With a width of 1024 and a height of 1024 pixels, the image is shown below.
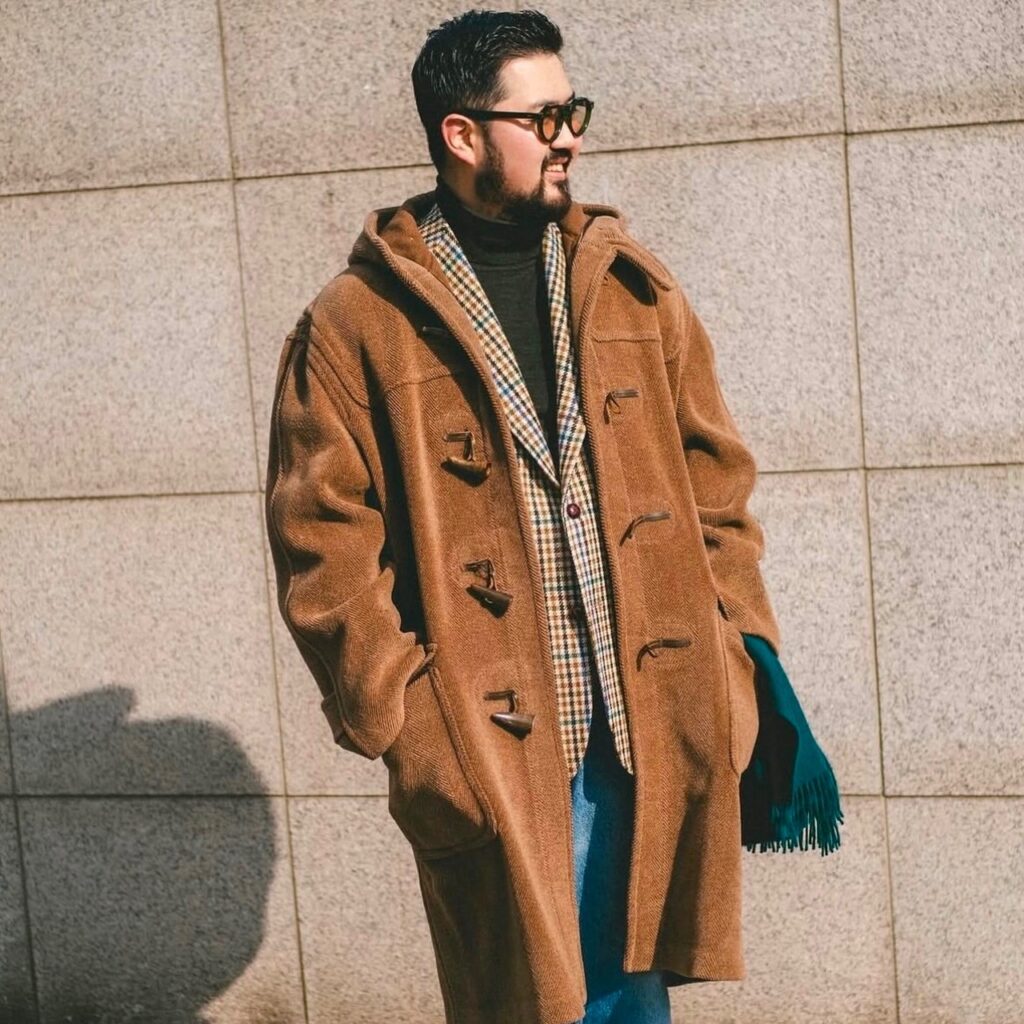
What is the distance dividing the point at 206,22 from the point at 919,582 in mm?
2267

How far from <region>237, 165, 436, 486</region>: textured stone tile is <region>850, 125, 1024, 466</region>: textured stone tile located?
1114mm

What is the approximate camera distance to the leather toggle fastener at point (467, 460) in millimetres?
3064

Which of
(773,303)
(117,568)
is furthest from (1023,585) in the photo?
(117,568)

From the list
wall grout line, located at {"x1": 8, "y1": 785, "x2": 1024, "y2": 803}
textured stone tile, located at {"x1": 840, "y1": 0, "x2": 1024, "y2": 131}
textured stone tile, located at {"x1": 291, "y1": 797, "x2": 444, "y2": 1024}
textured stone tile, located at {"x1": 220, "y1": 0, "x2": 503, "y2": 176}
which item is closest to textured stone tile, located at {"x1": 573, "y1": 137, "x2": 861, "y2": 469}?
textured stone tile, located at {"x1": 840, "y1": 0, "x2": 1024, "y2": 131}

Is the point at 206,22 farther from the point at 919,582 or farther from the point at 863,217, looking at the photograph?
the point at 919,582

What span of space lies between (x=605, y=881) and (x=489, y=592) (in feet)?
2.05

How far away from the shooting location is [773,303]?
4195 mm

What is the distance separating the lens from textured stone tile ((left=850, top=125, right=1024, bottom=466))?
13.4 ft

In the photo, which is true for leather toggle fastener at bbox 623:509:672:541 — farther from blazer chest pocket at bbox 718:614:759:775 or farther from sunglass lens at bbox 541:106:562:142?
sunglass lens at bbox 541:106:562:142

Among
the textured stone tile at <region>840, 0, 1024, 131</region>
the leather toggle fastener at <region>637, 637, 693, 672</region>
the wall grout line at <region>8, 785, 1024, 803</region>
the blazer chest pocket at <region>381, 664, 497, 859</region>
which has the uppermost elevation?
the textured stone tile at <region>840, 0, 1024, 131</region>

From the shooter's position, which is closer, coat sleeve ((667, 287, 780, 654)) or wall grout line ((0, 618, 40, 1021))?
coat sleeve ((667, 287, 780, 654))

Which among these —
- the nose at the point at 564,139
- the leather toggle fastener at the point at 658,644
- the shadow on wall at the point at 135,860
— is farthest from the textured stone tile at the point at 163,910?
the nose at the point at 564,139

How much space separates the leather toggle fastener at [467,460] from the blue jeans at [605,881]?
0.43m

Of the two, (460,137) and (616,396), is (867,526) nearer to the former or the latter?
(616,396)
